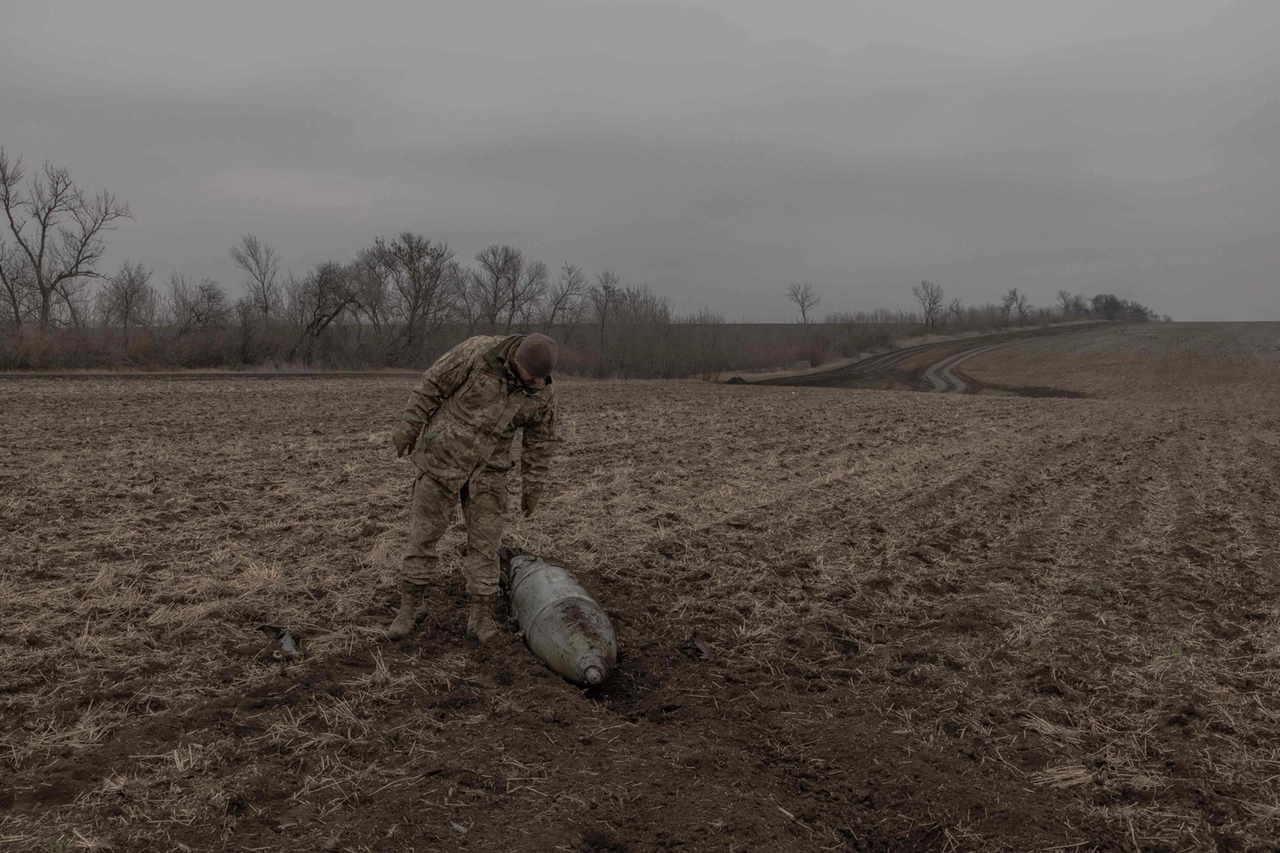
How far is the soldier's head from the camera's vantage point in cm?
511

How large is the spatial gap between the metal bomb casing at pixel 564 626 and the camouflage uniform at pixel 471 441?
0.29 metres

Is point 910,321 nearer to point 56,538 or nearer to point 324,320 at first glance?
point 324,320

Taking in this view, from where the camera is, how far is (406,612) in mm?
5449

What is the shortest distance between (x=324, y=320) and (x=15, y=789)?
46072 millimetres

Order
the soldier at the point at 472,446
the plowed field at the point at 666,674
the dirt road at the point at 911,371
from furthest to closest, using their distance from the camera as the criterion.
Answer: the dirt road at the point at 911,371 < the soldier at the point at 472,446 < the plowed field at the point at 666,674

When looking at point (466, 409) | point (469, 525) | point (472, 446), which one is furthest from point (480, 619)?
point (466, 409)

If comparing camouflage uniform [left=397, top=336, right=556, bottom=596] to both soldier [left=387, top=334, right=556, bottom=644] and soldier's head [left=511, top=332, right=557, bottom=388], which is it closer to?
soldier [left=387, top=334, right=556, bottom=644]

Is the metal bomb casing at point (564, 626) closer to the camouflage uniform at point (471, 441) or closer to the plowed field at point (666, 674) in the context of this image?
the plowed field at point (666, 674)

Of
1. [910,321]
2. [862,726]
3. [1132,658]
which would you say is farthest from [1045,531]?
[910,321]

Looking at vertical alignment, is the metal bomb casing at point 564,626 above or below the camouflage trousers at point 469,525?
below

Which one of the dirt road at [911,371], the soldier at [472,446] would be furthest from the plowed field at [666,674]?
the dirt road at [911,371]

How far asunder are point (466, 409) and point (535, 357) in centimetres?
64

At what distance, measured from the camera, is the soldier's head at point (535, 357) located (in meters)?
5.11

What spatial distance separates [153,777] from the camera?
3635mm
